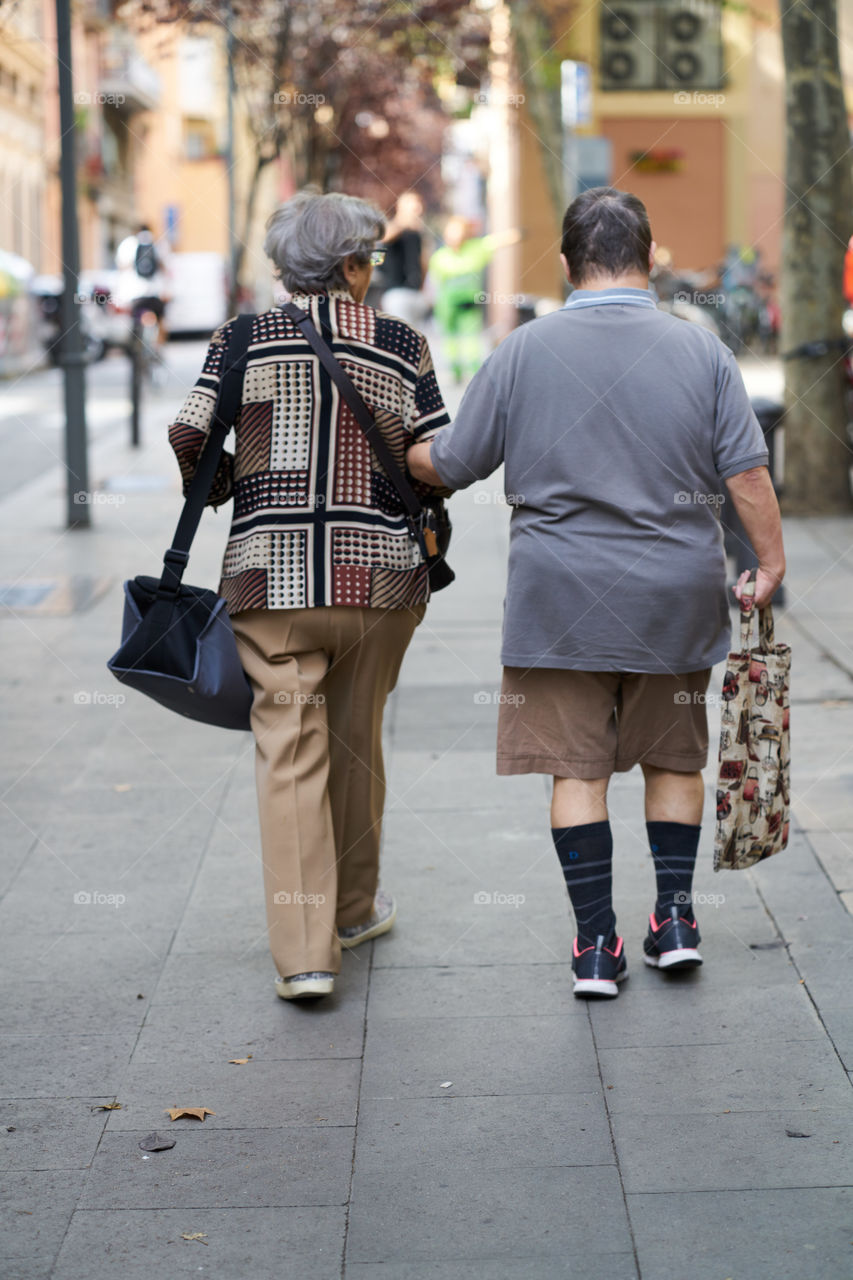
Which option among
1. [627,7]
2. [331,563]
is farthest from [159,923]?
[627,7]

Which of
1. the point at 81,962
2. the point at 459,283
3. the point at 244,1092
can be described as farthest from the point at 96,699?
the point at 459,283

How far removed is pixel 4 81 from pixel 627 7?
1465 cm

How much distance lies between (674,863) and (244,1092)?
118 centimetres

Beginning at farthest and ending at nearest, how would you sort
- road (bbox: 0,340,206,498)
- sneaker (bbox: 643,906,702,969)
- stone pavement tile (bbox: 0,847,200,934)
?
road (bbox: 0,340,206,498)
stone pavement tile (bbox: 0,847,200,934)
sneaker (bbox: 643,906,702,969)

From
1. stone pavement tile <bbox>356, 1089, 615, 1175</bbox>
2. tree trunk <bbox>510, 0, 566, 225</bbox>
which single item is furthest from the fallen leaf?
tree trunk <bbox>510, 0, 566, 225</bbox>

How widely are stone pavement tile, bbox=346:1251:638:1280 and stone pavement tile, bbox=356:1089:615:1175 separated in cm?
33

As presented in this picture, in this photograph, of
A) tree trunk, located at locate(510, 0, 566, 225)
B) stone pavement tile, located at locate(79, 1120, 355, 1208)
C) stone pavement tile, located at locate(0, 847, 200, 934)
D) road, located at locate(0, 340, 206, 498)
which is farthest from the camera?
tree trunk, located at locate(510, 0, 566, 225)

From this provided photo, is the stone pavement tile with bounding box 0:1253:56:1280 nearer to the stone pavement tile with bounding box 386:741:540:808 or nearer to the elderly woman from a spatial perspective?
the elderly woman

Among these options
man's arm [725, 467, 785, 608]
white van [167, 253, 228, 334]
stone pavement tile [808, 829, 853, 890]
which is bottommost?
stone pavement tile [808, 829, 853, 890]

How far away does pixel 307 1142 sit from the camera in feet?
10.7

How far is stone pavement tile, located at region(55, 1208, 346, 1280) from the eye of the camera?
281cm

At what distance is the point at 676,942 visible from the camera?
13.2ft

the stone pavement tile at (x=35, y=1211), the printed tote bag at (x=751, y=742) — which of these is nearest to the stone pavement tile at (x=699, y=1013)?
the printed tote bag at (x=751, y=742)

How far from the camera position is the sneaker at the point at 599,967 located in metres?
3.92
